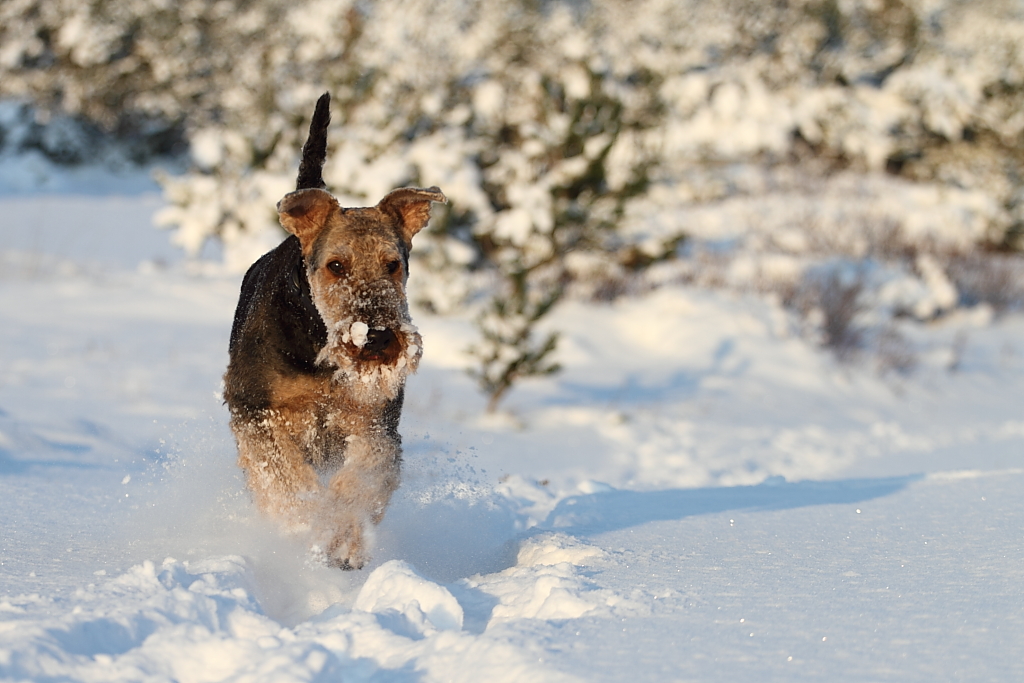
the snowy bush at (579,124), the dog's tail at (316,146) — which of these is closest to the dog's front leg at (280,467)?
the dog's tail at (316,146)

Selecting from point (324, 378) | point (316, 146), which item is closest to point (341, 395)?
point (324, 378)

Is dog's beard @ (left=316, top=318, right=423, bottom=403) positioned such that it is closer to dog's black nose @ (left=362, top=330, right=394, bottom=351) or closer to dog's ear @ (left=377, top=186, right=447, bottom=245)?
dog's black nose @ (left=362, top=330, right=394, bottom=351)

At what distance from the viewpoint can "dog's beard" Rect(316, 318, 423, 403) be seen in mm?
2457

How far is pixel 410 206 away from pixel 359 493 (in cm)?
93

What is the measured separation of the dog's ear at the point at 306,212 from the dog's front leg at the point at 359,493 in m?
0.63

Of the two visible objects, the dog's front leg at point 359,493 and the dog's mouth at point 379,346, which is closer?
the dog's mouth at point 379,346

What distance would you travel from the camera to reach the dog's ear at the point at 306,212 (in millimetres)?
2795

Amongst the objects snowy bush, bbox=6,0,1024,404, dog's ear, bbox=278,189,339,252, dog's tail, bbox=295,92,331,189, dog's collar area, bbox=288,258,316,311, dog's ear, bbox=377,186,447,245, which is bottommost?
dog's collar area, bbox=288,258,316,311

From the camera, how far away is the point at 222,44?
16562 mm

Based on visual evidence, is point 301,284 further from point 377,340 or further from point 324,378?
point 377,340

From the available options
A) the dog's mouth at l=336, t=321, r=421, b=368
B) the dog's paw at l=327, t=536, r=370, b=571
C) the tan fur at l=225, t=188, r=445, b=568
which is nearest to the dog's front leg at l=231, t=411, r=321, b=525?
the tan fur at l=225, t=188, r=445, b=568

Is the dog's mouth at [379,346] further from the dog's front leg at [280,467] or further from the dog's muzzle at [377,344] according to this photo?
the dog's front leg at [280,467]

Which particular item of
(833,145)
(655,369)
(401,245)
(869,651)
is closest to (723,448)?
(655,369)

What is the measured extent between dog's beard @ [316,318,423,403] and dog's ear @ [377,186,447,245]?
1.90ft
